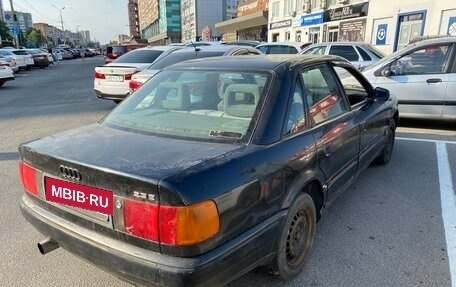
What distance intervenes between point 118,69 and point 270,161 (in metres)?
7.12

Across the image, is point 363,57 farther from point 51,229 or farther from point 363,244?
point 51,229

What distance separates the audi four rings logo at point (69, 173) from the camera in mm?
2031

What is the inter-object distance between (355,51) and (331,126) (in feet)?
26.6

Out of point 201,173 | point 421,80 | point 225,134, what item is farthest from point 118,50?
point 201,173

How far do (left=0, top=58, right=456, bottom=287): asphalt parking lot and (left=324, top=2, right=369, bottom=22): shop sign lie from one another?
20794 mm

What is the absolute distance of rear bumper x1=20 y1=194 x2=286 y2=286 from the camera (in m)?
1.77

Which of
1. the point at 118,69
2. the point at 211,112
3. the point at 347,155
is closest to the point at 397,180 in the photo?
the point at 347,155

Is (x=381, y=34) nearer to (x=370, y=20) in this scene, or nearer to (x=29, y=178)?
(x=370, y=20)

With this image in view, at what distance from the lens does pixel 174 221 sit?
5.75 ft

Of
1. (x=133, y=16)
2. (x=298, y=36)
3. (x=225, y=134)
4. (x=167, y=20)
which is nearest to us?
(x=225, y=134)

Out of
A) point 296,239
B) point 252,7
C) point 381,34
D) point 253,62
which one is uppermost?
point 252,7

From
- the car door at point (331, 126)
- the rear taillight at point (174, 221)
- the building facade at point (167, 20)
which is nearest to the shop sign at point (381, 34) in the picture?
the car door at point (331, 126)

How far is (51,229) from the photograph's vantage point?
2.26 meters

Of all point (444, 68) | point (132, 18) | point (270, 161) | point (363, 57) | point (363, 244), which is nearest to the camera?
point (270, 161)
